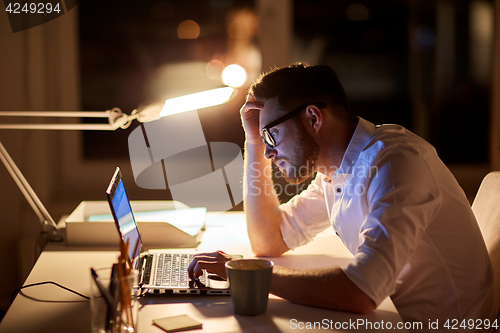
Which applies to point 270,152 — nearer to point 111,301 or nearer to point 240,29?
point 111,301

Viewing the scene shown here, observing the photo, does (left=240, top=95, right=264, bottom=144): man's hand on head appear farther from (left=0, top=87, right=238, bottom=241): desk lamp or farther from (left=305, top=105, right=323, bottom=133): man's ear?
(left=305, top=105, right=323, bottom=133): man's ear

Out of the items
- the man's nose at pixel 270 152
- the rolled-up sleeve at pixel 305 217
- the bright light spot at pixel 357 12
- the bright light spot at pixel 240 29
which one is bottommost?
the rolled-up sleeve at pixel 305 217

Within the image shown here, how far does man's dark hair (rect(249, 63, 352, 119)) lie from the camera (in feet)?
4.35

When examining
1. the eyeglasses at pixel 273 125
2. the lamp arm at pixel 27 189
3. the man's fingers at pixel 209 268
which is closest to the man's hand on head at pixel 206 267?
the man's fingers at pixel 209 268

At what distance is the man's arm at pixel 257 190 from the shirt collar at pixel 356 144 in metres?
0.32

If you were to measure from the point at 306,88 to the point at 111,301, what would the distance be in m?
0.81

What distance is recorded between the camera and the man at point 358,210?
3.20 ft

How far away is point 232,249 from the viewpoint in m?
1.49

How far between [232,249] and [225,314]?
0.53 metres

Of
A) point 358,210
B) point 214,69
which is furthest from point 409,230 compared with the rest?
point 214,69

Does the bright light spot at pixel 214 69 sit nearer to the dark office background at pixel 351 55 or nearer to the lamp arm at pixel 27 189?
the dark office background at pixel 351 55

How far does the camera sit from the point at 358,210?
122 cm

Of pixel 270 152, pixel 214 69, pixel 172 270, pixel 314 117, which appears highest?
pixel 214 69

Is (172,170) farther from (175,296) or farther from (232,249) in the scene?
(175,296)
